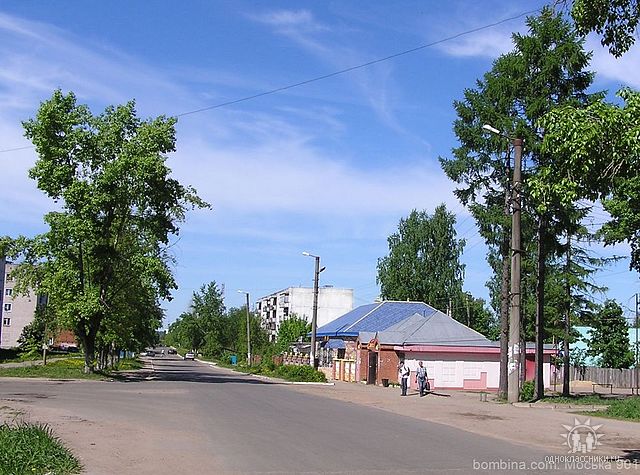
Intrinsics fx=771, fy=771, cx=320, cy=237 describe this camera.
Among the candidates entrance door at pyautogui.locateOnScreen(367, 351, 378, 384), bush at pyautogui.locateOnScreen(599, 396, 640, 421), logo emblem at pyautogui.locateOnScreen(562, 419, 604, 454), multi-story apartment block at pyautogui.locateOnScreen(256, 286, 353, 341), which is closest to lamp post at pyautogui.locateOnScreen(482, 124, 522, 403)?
bush at pyautogui.locateOnScreen(599, 396, 640, 421)

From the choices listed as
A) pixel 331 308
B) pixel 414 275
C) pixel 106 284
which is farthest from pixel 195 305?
pixel 106 284

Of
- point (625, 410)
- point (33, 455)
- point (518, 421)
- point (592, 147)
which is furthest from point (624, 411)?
point (33, 455)

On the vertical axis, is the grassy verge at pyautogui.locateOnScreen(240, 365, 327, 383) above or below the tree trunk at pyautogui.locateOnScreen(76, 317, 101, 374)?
below

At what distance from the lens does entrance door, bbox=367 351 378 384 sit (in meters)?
51.8

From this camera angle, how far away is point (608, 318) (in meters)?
70.5

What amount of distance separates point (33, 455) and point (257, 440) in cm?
529

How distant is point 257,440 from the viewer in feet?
50.7

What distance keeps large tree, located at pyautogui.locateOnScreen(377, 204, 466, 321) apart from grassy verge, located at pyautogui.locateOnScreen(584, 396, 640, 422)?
53590 mm

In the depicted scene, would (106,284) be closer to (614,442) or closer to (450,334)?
(450,334)

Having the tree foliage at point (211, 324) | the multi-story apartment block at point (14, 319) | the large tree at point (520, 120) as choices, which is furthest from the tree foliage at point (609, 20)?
the multi-story apartment block at point (14, 319)

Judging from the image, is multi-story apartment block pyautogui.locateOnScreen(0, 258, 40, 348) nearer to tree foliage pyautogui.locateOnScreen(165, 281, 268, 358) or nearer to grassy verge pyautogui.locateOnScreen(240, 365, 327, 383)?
tree foliage pyautogui.locateOnScreen(165, 281, 268, 358)

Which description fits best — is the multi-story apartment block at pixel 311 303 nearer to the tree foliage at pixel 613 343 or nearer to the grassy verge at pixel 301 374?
the tree foliage at pixel 613 343

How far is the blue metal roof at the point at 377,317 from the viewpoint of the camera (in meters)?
60.7

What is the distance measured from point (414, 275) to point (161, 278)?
44.0m
